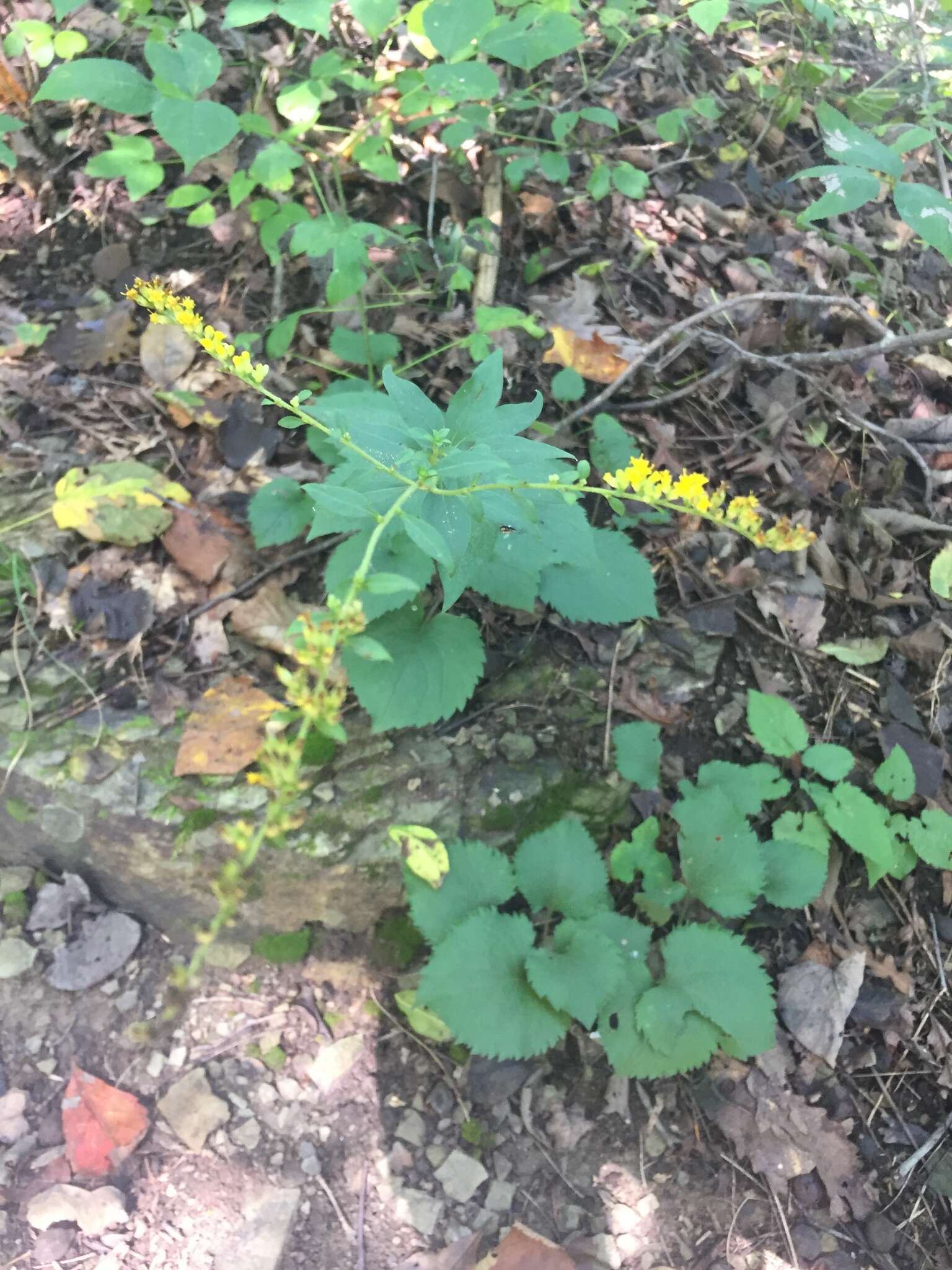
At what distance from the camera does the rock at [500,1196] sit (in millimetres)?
1886

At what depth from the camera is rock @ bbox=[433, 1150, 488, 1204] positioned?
1.90 m

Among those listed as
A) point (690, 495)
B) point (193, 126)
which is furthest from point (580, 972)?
point (193, 126)

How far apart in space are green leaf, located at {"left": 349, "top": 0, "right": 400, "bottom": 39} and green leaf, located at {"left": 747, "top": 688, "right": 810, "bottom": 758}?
1.96 m

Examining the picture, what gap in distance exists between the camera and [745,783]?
2133 mm

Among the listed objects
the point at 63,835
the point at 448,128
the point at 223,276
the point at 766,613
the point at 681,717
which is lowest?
the point at 63,835

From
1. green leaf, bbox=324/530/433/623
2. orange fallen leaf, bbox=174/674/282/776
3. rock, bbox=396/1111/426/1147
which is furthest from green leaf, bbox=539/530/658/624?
rock, bbox=396/1111/426/1147

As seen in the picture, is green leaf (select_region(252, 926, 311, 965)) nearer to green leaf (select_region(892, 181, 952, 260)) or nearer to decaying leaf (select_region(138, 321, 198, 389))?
decaying leaf (select_region(138, 321, 198, 389))

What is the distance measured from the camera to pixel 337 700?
0.97 meters

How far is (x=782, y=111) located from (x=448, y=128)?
66.5 inches

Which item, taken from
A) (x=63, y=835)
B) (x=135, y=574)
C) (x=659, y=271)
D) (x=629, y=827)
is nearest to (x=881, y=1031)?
(x=629, y=827)

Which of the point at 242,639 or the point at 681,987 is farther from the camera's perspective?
the point at 242,639

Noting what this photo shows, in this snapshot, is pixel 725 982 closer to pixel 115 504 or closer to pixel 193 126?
pixel 115 504

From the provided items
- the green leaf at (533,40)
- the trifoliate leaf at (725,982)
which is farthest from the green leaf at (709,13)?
the trifoliate leaf at (725,982)

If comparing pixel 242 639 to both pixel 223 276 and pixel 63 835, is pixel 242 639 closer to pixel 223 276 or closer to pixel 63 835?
pixel 63 835
